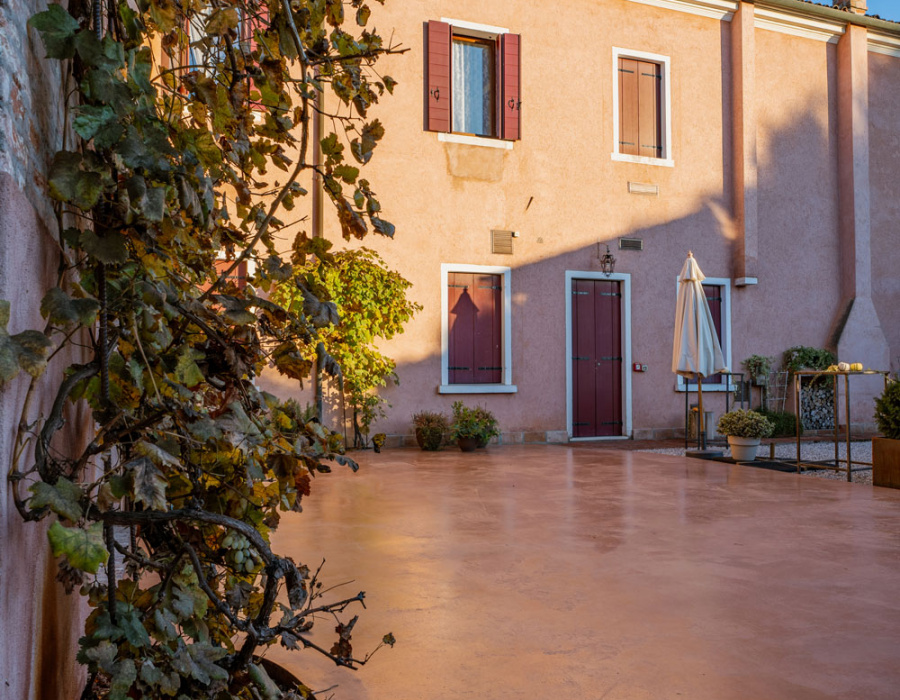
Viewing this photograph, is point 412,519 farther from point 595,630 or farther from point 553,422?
point 553,422

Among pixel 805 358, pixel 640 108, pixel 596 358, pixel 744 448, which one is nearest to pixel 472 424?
pixel 596 358

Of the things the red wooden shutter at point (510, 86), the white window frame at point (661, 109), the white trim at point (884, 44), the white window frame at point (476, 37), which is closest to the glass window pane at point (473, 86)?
the white window frame at point (476, 37)

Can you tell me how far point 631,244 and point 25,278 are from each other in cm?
994

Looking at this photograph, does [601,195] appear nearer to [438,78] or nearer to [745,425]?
[438,78]

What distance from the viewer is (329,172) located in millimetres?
1558

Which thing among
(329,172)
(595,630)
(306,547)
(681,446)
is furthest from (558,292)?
(329,172)

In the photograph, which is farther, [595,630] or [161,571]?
[595,630]

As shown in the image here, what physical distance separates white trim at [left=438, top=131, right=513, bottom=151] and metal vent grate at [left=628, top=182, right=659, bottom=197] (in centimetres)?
176

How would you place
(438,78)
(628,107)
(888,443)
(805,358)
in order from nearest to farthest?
(888,443) → (438,78) → (628,107) → (805,358)

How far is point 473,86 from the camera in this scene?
1001 cm

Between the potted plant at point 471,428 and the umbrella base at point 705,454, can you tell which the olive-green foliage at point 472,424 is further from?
the umbrella base at point 705,454

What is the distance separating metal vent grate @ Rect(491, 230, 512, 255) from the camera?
9789mm

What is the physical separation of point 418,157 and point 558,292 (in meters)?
2.41

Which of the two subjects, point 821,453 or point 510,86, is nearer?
point 821,453
